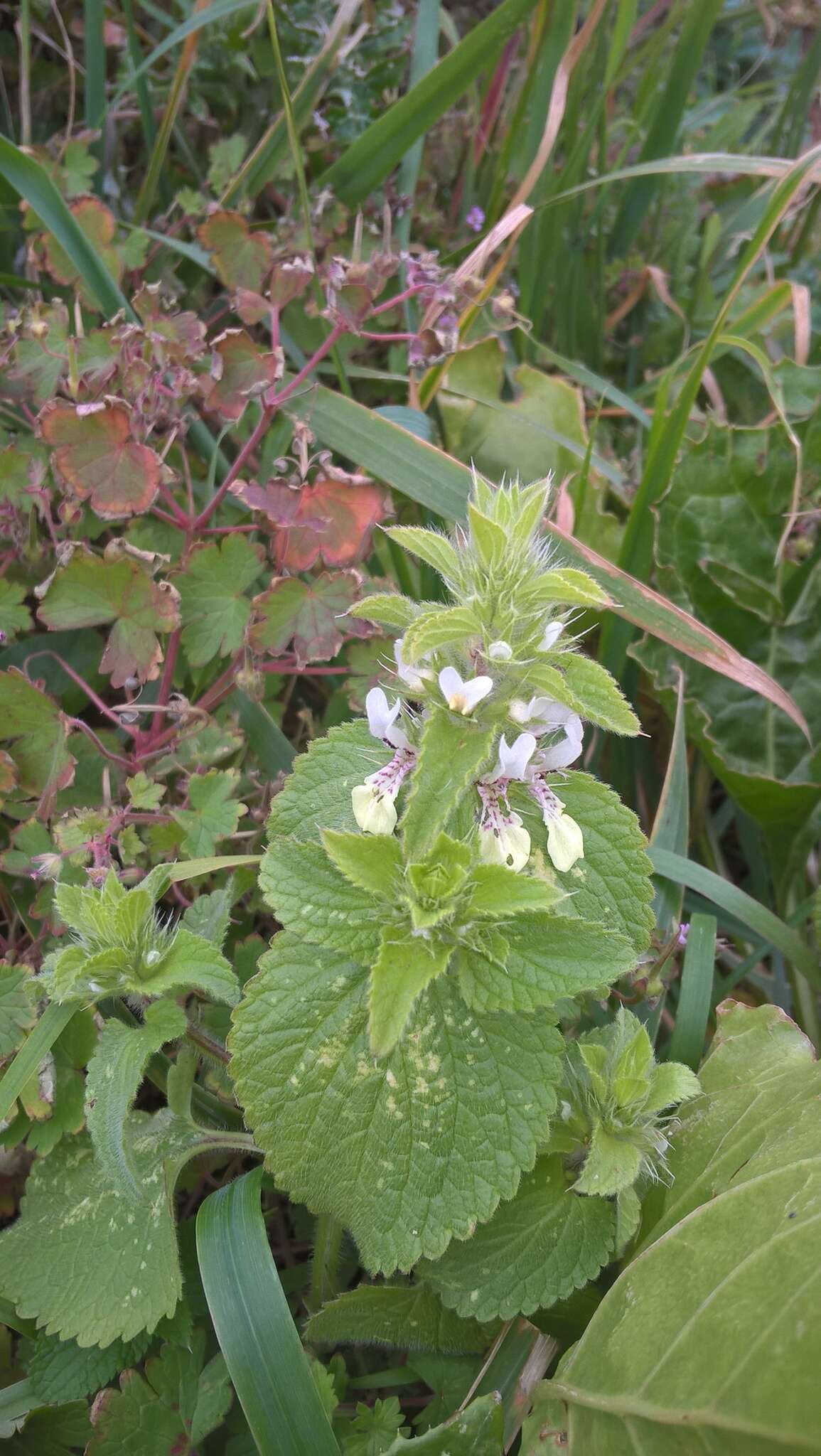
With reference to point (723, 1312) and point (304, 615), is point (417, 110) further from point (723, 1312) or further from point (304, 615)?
point (723, 1312)

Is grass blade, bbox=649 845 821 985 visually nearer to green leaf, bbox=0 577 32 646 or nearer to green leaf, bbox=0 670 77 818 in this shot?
green leaf, bbox=0 670 77 818

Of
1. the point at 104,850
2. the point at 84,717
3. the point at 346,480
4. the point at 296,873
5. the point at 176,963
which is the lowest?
the point at 84,717

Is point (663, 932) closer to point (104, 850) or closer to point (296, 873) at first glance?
point (296, 873)

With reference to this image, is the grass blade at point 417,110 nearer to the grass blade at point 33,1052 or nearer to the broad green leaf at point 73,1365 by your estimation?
the grass blade at point 33,1052

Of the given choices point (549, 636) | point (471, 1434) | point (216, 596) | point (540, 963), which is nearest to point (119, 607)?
point (216, 596)

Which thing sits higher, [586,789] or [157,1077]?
[586,789]

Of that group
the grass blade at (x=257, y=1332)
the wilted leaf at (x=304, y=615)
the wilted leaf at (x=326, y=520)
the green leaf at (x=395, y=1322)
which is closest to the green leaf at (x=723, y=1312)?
the green leaf at (x=395, y=1322)

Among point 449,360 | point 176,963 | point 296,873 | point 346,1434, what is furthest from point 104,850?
point 449,360
